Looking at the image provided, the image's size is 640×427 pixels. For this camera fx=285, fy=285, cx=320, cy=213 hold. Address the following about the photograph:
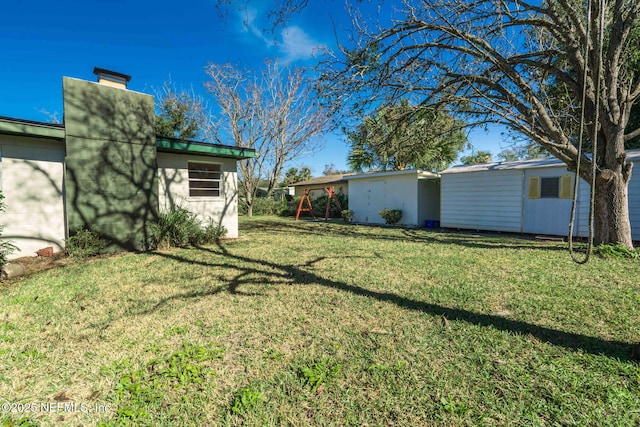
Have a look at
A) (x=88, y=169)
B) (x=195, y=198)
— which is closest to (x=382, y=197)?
(x=195, y=198)

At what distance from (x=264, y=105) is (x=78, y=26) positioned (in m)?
10.5

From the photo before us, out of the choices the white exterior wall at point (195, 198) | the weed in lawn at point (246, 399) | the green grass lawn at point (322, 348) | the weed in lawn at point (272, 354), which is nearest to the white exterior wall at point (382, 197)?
the white exterior wall at point (195, 198)

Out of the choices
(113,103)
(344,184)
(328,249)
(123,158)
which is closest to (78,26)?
(113,103)

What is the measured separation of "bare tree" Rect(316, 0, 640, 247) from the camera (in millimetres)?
5672

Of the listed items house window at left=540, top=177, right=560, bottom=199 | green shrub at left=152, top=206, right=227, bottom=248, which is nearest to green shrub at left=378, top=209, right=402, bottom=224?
house window at left=540, top=177, right=560, bottom=199

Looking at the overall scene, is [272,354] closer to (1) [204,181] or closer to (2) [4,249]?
(2) [4,249]

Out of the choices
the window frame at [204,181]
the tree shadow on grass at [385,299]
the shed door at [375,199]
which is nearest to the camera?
the tree shadow on grass at [385,299]

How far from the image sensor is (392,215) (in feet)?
43.1

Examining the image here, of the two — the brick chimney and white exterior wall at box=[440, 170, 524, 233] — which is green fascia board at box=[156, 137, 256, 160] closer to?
the brick chimney

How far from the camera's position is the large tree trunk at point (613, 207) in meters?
6.04

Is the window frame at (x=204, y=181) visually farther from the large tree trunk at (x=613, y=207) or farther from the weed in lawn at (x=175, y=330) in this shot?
the large tree trunk at (x=613, y=207)

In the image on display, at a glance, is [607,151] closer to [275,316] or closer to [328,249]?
[328,249]

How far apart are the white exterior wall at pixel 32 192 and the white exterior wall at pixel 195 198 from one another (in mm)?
2023

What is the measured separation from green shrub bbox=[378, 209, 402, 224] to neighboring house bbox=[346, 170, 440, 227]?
30cm
